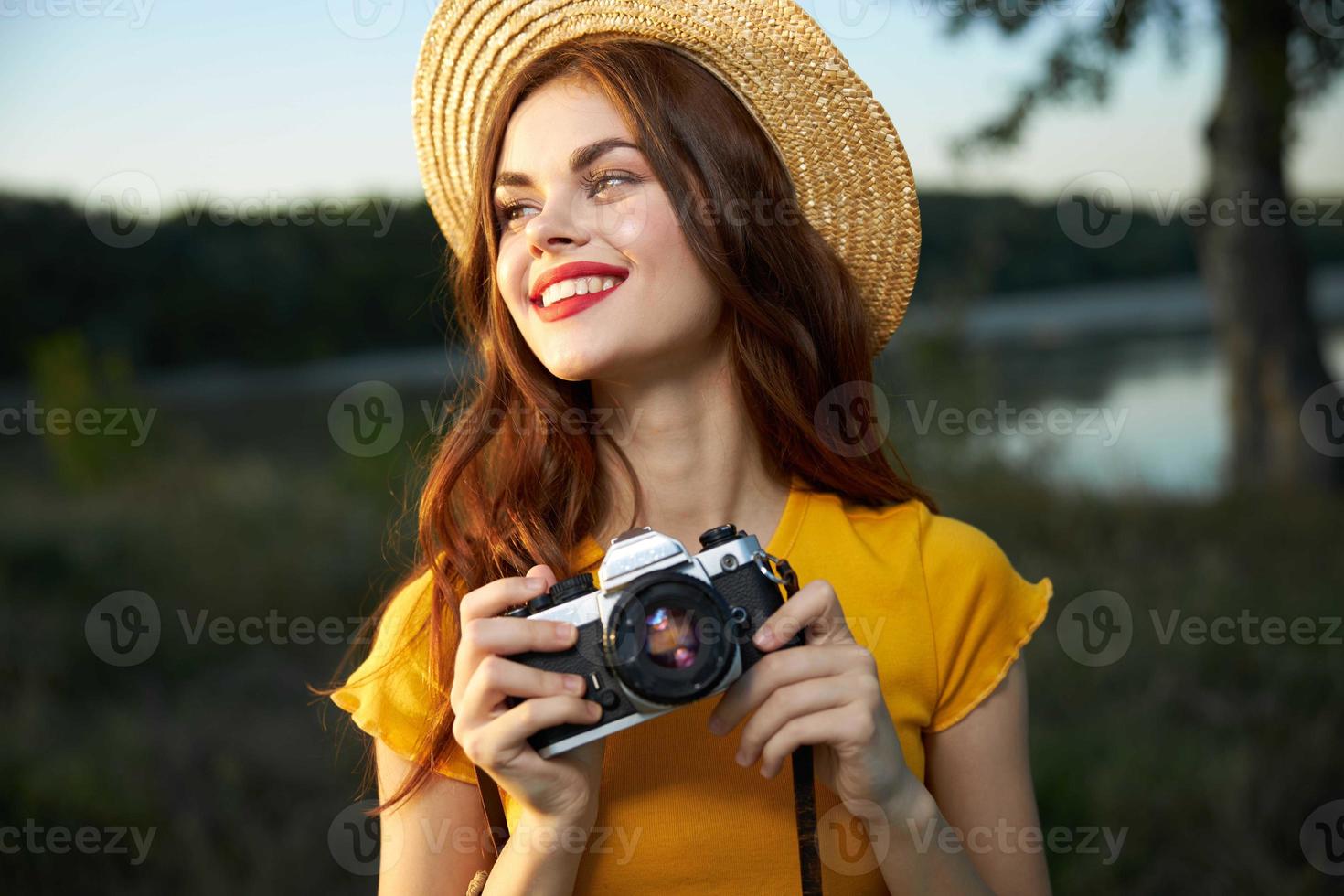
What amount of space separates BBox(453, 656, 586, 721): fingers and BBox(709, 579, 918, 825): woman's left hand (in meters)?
0.19

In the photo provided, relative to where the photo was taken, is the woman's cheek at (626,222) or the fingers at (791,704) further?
the woman's cheek at (626,222)

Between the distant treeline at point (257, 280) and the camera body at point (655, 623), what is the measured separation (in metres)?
6.20

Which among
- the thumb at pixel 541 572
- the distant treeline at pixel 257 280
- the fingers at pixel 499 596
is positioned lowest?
the fingers at pixel 499 596

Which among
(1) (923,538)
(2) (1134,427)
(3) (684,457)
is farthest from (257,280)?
(1) (923,538)

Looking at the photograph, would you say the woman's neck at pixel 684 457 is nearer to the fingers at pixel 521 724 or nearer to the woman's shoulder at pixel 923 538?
the woman's shoulder at pixel 923 538

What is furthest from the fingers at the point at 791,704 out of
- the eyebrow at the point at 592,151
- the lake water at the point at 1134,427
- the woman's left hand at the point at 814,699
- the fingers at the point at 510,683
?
the lake water at the point at 1134,427

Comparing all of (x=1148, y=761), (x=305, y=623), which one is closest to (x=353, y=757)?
(x=305, y=623)

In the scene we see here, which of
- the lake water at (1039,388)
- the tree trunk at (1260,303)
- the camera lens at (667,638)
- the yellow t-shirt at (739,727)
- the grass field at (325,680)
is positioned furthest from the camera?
the lake water at (1039,388)

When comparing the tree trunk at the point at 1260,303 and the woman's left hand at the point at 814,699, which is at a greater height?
the tree trunk at the point at 1260,303

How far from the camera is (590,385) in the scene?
1.69m

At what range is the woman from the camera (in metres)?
1.26

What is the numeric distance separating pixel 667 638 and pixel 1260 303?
4.89m

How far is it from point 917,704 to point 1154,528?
3.76m

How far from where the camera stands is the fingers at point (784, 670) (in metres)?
1.24
